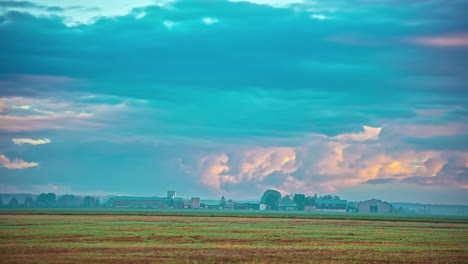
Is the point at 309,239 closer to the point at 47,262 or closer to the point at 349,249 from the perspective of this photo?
the point at 349,249

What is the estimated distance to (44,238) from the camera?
7544cm

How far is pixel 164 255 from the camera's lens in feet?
192

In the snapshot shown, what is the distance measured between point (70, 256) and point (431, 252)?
39.3m

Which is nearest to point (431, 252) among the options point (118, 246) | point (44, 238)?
point (118, 246)

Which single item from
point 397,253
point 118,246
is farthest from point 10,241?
point 397,253

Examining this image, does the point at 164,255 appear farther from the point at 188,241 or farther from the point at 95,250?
the point at 188,241

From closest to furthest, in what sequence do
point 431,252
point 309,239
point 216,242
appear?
point 431,252 < point 216,242 < point 309,239

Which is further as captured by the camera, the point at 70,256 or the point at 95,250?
the point at 95,250

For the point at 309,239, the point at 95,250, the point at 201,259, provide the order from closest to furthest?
the point at 201,259, the point at 95,250, the point at 309,239

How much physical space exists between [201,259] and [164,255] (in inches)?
174

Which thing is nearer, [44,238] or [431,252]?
[431,252]

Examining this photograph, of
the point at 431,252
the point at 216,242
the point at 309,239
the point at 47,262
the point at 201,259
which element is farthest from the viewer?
the point at 309,239

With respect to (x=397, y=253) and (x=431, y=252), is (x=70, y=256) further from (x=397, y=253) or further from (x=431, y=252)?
(x=431, y=252)

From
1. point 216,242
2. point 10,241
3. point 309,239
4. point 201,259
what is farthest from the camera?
point 309,239
